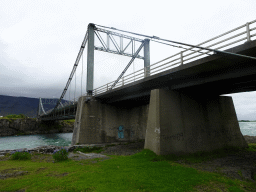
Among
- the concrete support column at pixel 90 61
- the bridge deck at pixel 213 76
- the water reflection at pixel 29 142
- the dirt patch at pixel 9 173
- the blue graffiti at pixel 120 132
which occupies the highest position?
the concrete support column at pixel 90 61

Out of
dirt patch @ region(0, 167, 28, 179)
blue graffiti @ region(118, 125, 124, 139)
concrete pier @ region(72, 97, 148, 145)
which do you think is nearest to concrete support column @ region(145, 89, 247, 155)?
dirt patch @ region(0, 167, 28, 179)

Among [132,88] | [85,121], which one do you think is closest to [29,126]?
[85,121]

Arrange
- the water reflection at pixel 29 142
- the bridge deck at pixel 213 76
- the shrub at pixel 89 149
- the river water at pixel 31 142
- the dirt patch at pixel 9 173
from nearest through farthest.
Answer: the dirt patch at pixel 9 173
the bridge deck at pixel 213 76
the shrub at pixel 89 149
the water reflection at pixel 29 142
the river water at pixel 31 142

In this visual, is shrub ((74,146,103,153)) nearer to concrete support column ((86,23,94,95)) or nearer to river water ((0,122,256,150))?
concrete support column ((86,23,94,95))

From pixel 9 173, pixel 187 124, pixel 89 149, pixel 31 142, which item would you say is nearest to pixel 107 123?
pixel 89 149

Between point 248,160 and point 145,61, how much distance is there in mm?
22097

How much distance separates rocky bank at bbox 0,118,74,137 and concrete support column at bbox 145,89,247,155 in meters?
74.8

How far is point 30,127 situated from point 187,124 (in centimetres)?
8099

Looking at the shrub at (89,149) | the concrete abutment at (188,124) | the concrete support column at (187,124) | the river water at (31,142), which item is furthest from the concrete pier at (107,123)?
the river water at (31,142)

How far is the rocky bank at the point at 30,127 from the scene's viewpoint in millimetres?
70625

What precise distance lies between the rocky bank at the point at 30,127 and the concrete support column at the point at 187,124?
246 feet

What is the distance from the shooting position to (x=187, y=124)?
14117mm

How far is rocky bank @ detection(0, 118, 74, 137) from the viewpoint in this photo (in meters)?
70.6

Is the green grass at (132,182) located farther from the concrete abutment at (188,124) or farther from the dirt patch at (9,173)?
the concrete abutment at (188,124)
